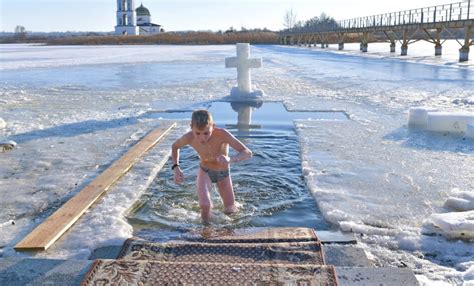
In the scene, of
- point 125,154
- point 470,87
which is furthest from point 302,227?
point 470,87

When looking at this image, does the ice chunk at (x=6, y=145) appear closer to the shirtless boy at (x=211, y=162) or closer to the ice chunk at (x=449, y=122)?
the shirtless boy at (x=211, y=162)

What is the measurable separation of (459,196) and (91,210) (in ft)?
10.4

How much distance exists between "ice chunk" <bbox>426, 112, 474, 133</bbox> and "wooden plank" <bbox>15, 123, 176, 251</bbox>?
4.22 m

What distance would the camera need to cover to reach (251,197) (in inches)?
177

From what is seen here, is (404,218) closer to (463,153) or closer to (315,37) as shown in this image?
(463,153)

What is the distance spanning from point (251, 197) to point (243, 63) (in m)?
6.95

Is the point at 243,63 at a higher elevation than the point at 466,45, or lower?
lower

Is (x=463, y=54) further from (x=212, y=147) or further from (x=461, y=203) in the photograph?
(x=212, y=147)

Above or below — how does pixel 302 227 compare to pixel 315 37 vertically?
below

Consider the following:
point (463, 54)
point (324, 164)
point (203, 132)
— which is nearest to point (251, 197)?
point (203, 132)

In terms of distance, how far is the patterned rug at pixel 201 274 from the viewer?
2541 mm

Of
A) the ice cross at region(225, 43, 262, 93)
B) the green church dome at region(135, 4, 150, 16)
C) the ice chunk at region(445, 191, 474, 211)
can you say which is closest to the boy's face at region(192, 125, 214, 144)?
the ice chunk at region(445, 191, 474, 211)

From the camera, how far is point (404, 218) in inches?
151

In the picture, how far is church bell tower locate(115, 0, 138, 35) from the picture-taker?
9975cm
